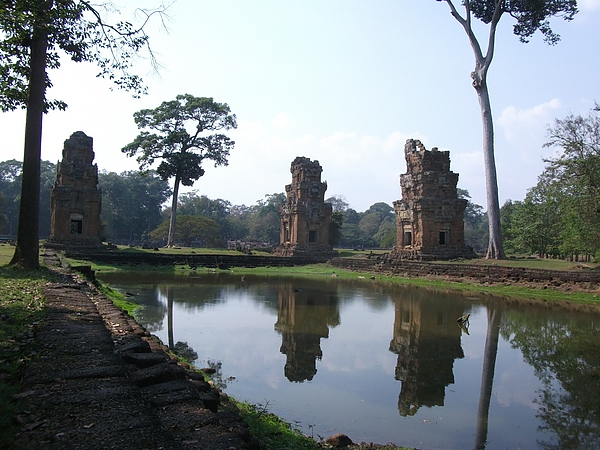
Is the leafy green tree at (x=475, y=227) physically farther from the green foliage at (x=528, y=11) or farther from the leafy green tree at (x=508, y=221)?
the green foliage at (x=528, y=11)

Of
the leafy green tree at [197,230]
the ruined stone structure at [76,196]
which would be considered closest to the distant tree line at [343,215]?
the leafy green tree at [197,230]

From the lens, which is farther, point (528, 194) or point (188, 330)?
point (528, 194)

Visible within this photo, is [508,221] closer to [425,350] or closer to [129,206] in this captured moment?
[425,350]

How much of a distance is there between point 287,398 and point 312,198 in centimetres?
3026

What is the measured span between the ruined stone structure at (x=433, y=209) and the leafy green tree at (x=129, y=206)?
39971 millimetres

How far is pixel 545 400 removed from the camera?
5.94 meters

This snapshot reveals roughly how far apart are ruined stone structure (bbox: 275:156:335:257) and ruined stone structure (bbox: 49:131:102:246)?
12.6 meters

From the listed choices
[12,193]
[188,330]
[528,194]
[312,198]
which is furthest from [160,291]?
[12,193]

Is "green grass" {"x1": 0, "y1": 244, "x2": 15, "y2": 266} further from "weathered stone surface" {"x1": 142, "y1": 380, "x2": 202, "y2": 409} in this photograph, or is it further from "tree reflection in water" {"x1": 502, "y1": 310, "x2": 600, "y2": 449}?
"tree reflection in water" {"x1": 502, "y1": 310, "x2": 600, "y2": 449}

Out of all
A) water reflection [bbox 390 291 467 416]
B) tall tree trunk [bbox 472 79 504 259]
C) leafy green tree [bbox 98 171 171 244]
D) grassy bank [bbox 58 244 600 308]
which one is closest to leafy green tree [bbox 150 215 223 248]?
leafy green tree [bbox 98 171 171 244]

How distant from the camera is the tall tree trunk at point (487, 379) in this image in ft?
16.5

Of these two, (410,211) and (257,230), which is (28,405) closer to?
(410,211)

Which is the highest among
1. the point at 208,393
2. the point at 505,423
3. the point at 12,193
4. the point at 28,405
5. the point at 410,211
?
the point at 12,193

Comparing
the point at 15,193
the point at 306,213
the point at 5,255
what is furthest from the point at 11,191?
the point at 5,255
